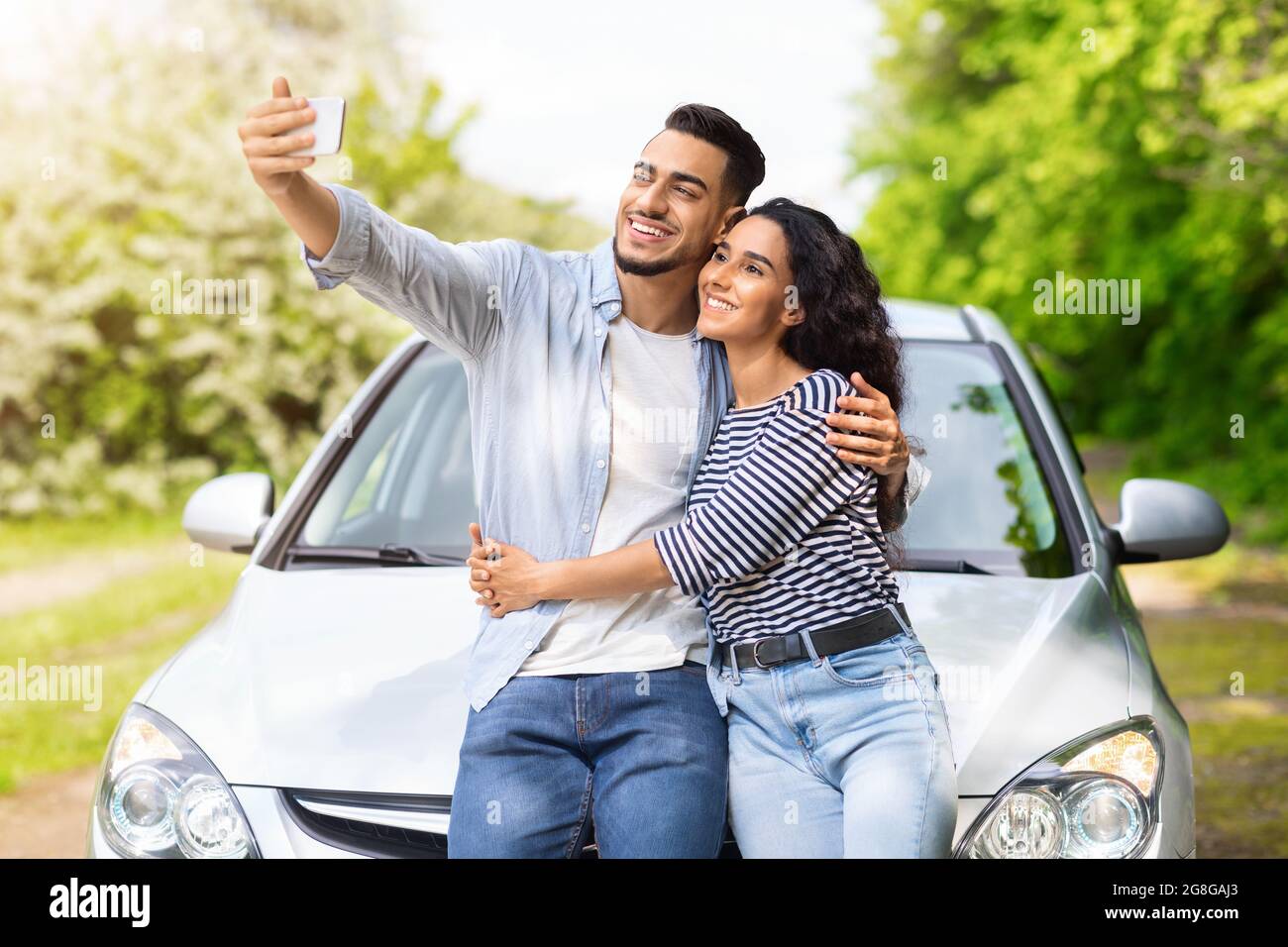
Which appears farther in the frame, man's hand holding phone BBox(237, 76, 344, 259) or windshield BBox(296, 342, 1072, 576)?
windshield BBox(296, 342, 1072, 576)

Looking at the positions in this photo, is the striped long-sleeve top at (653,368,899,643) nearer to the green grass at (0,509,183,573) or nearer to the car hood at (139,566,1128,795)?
the car hood at (139,566,1128,795)

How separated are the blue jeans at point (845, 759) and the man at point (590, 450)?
0.30 ft

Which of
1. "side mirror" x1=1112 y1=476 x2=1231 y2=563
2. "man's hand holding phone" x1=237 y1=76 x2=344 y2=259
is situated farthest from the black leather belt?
"side mirror" x1=1112 y1=476 x2=1231 y2=563

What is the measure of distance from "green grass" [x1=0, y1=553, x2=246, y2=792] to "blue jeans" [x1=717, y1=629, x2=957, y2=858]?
4.16 meters

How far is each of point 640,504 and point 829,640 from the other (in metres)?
0.45

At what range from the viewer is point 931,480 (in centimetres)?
339

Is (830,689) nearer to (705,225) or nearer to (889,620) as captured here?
(889,620)

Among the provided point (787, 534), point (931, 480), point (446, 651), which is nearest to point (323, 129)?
point (787, 534)

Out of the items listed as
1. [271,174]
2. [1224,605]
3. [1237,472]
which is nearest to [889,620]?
[271,174]

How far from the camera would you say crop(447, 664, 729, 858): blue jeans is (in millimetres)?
2170

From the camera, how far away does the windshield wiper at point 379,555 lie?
3117 millimetres

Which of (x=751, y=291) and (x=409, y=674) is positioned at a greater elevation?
(x=751, y=291)

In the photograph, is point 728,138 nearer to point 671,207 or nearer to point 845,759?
point 671,207
